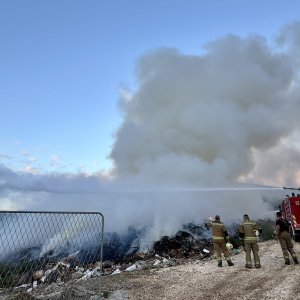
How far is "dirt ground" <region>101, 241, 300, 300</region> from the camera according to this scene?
7522 mm

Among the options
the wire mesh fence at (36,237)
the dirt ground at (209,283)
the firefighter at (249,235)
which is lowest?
the dirt ground at (209,283)

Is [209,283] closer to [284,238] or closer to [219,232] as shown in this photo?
[219,232]

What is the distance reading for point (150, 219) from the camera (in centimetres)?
1978

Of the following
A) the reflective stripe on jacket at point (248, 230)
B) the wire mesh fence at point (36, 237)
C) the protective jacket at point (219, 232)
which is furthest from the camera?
the protective jacket at point (219, 232)

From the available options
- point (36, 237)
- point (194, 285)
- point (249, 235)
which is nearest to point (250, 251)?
point (249, 235)

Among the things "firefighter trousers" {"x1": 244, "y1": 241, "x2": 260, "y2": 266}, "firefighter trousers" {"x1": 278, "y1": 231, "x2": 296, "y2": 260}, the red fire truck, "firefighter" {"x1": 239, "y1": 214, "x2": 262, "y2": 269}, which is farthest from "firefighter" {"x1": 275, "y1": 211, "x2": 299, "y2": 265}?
the red fire truck

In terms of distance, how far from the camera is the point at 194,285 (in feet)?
27.9

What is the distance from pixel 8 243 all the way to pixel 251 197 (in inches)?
851

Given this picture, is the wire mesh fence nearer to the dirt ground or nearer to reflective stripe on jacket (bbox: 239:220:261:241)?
the dirt ground

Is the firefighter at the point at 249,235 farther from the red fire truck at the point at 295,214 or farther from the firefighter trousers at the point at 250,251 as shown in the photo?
the red fire truck at the point at 295,214

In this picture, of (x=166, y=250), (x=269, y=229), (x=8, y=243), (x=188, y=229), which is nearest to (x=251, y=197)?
(x=269, y=229)

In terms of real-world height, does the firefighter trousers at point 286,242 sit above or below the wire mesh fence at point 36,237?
below

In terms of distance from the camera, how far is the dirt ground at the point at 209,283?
24.7 feet

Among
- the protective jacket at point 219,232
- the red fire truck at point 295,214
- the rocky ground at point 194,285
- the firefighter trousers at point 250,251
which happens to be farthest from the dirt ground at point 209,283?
the red fire truck at point 295,214
